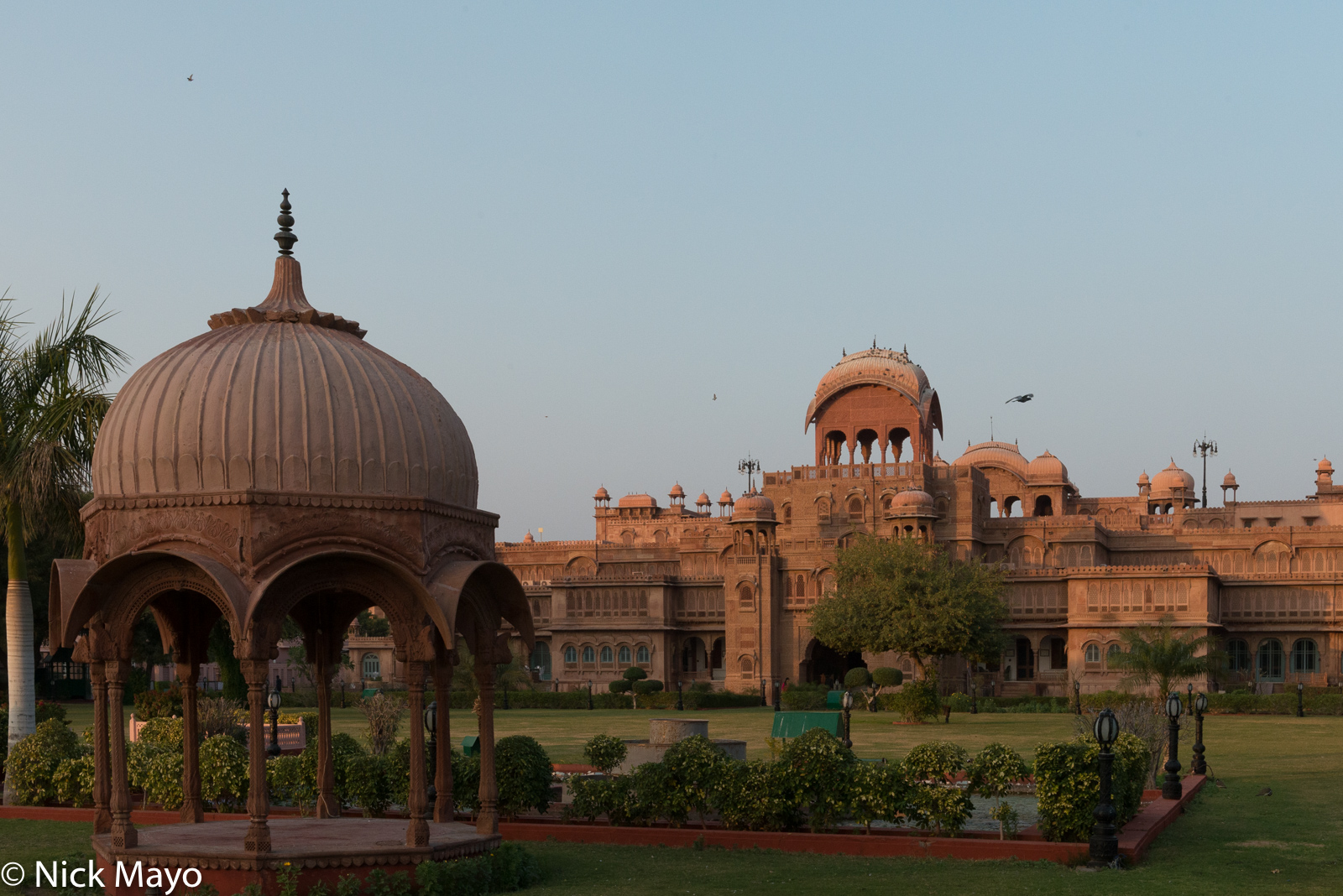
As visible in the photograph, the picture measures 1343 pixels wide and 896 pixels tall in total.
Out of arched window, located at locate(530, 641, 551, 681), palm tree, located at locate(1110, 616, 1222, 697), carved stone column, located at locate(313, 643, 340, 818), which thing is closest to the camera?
carved stone column, located at locate(313, 643, 340, 818)

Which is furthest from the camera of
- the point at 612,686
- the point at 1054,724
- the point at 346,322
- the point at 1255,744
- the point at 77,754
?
the point at 612,686

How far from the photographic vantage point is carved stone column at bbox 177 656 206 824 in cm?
1469

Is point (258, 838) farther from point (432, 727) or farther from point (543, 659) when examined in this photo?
point (543, 659)

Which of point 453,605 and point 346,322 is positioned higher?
point 346,322

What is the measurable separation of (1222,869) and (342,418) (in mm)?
9756

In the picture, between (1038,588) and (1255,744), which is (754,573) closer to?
(1038,588)

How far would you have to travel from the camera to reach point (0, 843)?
53.2 ft

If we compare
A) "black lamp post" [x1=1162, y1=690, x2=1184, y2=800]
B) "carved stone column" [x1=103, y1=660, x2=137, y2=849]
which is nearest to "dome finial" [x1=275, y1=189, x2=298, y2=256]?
"carved stone column" [x1=103, y1=660, x2=137, y2=849]

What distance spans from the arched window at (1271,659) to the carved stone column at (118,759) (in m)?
53.1

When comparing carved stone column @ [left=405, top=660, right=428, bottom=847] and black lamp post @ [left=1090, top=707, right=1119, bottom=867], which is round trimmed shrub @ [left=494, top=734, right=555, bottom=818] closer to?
carved stone column @ [left=405, top=660, right=428, bottom=847]

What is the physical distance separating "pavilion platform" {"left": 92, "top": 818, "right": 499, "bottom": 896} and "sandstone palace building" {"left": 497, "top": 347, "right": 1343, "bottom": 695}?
42741 mm

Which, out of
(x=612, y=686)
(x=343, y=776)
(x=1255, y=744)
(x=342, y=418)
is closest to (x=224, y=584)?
(x=342, y=418)

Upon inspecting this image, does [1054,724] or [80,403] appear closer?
[80,403]

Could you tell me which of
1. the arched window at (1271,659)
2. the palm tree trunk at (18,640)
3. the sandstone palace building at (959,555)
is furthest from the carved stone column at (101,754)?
the arched window at (1271,659)
